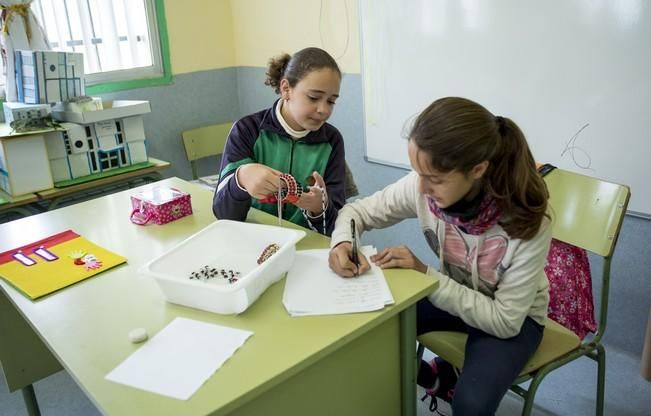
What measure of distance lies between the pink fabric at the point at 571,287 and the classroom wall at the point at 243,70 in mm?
779

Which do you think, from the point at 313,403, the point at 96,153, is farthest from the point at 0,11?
the point at 313,403

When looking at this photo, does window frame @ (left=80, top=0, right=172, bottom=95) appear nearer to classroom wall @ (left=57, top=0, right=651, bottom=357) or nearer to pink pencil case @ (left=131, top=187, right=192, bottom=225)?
classroom wall @ (left=57, top=0, right=651, bottom=357)

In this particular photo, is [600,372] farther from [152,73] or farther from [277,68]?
[152,73]

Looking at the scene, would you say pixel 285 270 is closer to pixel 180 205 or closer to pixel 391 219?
pixel 391 219

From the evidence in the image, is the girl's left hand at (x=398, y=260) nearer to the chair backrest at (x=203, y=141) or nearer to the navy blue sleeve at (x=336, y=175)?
the navy blue sleeve at (x=336, y=175)

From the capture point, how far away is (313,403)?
107 centimetres

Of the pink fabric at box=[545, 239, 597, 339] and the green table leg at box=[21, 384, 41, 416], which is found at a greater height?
the pink fabric at box=[545, 239, 597, 339]

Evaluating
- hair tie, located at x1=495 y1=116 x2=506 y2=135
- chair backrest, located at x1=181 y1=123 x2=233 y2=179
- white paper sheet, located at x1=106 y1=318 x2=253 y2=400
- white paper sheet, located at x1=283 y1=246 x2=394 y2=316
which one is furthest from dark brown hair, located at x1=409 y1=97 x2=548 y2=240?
chair backrest, located at x1=181 y1=123 x2=233 y2=179

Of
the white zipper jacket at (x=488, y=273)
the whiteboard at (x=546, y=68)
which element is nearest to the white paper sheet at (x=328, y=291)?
the white zipper jacket at (x=488, y=273)

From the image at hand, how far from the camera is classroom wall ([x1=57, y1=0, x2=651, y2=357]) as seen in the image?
269cm

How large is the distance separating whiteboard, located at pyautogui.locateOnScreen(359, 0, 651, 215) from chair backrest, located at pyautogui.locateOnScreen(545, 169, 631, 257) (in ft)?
1.57

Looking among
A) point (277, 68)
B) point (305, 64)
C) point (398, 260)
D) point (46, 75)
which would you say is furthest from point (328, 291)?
point (46, 75)

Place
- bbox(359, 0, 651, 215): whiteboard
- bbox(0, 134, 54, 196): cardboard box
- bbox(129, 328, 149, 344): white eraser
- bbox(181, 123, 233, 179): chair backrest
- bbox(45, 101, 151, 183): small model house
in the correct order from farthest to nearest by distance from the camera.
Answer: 1. bbox(181, 123, 233, 179): chair backrest
2. bbox(45, 101, 151, 183): small model house
3. bbox(0, 134, 54, 196): cardboard box
4. bbox(359, 0, 651, 215): whiteboard
5. bbox(129, 328, 149, 344): white eraser

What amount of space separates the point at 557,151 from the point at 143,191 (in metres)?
1.53
